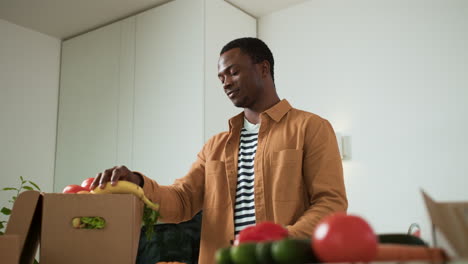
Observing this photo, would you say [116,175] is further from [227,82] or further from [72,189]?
[227,82]

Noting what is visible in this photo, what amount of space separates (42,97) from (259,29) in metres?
1.77

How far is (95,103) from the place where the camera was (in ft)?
12.4

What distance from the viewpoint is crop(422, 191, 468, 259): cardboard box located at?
1.55 feet

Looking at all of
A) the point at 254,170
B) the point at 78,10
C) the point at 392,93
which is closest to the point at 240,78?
the point at 254,170

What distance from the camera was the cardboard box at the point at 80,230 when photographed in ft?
3.94

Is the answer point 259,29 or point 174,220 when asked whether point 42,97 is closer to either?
point 259,29

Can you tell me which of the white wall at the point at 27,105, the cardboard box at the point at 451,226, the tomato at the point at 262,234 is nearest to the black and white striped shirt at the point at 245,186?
the tomato at the point at 262,234

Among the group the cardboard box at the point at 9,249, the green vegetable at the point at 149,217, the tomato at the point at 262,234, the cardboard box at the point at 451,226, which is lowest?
the cardboard box at the point at 9,249

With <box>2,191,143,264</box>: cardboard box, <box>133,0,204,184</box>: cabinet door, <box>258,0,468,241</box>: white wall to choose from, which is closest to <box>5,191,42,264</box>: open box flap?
<box>2,191,143,264</box>: cardboard box

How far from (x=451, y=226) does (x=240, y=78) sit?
1.16 meters

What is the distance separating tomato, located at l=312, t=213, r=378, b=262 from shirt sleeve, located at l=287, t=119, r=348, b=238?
78 centimetres

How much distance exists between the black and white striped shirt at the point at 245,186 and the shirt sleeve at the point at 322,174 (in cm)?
17

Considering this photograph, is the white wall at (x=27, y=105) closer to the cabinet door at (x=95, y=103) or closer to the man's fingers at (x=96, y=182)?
the cabinet door at (x=95, y=103)

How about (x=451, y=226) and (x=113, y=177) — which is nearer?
(x=451, y=226)
